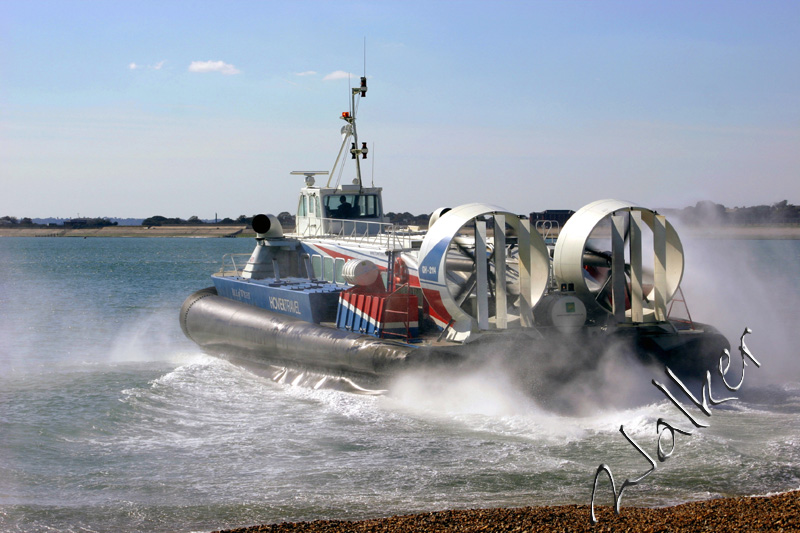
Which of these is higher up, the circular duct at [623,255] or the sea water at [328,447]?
the circular duct at [623,255]

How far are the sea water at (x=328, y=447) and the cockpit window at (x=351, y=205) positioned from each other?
3176mm

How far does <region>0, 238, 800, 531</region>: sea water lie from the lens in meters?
6.11

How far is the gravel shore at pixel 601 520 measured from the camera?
481 cm

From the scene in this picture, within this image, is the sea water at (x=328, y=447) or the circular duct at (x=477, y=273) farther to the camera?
the circular duct at (x=477, y=273)

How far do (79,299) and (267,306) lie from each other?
1607cm

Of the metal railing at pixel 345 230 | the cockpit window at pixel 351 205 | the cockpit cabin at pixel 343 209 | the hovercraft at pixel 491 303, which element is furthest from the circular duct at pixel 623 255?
the cockpit window at pixel 351 205

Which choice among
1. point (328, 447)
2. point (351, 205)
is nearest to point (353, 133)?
point (351, 205)

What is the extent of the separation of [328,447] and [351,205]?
Answer: 21.1 ft

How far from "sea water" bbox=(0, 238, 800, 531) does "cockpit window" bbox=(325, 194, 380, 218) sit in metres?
3.18

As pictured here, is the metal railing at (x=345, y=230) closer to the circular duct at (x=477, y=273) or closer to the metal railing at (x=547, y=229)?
the metal railing at (x=547, y=229)

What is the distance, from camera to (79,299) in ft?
84.5

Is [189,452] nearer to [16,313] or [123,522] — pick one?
[123,522]

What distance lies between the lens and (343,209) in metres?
13.4

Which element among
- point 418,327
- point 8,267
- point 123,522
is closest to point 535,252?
point 418,327
